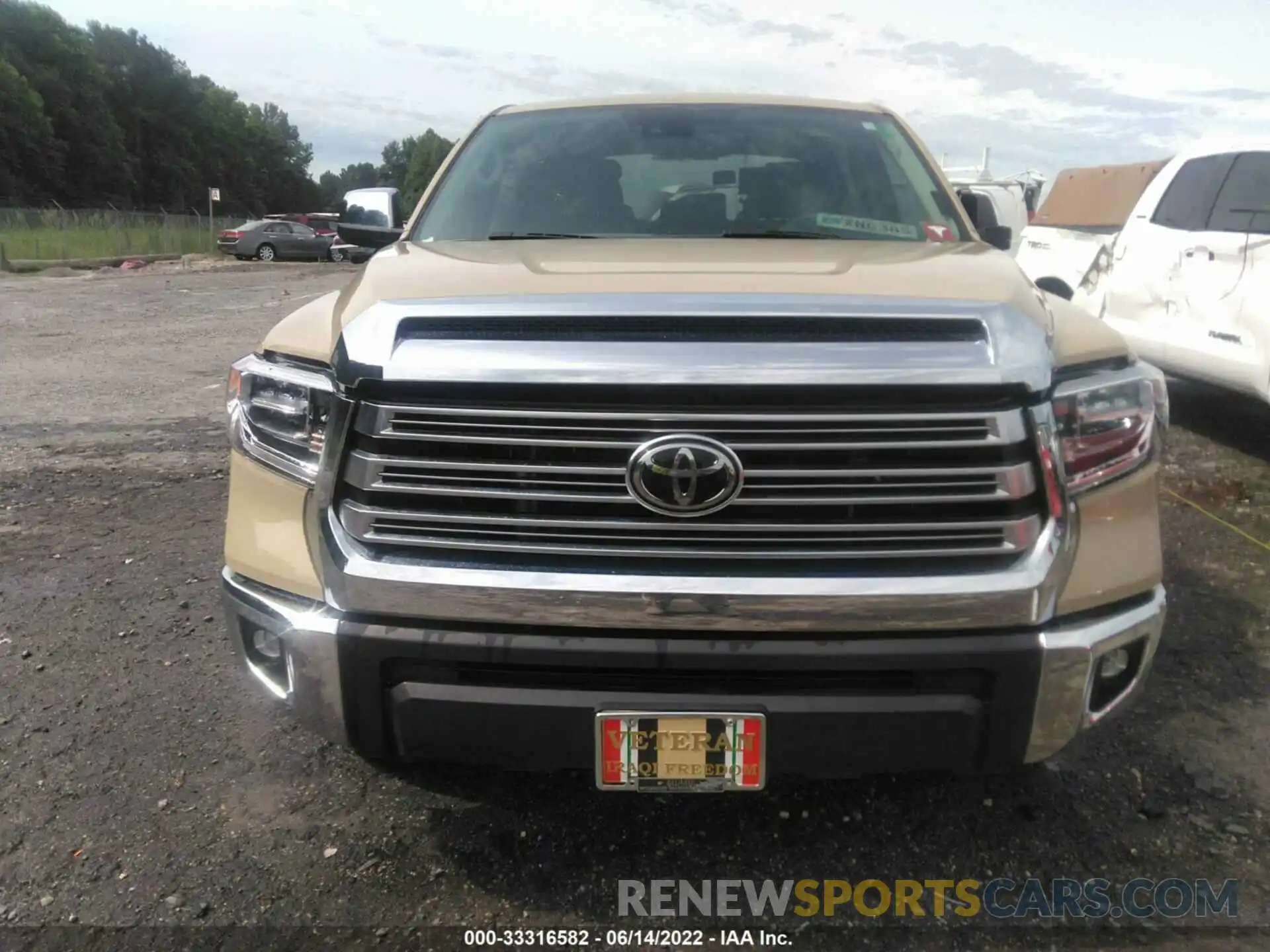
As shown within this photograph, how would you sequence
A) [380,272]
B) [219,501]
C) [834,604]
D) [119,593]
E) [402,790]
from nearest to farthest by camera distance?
1. [834,604]
2. [380,272]
3. [402,790]
4. [119,593]
5. [219,501]

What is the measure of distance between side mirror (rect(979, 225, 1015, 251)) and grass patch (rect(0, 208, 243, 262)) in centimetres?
2762

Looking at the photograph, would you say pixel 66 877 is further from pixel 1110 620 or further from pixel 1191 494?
pixel 1191 494

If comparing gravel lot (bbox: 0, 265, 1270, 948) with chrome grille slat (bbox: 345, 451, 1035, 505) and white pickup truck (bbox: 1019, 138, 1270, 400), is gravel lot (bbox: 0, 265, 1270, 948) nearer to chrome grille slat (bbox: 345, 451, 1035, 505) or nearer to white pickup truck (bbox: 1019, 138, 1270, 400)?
chrome grille slat (bbox: 345, 451, 1035, 505)

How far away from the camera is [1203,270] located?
606 cm

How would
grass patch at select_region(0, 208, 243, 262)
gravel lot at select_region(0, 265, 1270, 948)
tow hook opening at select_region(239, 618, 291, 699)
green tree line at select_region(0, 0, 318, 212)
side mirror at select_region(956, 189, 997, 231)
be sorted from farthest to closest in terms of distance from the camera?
1. green tree line at select_region(0, 0, 318, 212)
2. grass patch at select_region(0, 208, 243, 262)
3. side mirror at select_region(956, 189, 997, 231)
4. gravel lot at select_region(0, 265, 1270, 948)
5. tow hook opening at select_region(239, 618, 291, 699)

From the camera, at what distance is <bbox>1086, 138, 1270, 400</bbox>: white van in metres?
5.62

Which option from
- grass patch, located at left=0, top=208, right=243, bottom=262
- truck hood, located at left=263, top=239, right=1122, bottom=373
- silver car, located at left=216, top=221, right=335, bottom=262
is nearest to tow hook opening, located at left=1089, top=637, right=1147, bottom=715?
truck hood, located at left=263, top=239, right=1122, bottom=373

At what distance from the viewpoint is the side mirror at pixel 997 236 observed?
3.54 m

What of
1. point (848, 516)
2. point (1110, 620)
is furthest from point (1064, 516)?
point (848, 516)

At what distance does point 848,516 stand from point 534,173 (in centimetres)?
203

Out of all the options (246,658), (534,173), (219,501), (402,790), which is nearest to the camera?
(246,658)

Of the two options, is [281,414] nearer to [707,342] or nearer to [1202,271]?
[707,342]

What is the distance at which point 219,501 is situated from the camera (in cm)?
541

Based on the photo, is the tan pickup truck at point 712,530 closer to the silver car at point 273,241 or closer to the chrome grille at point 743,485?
the chrome grille at point 743,485
